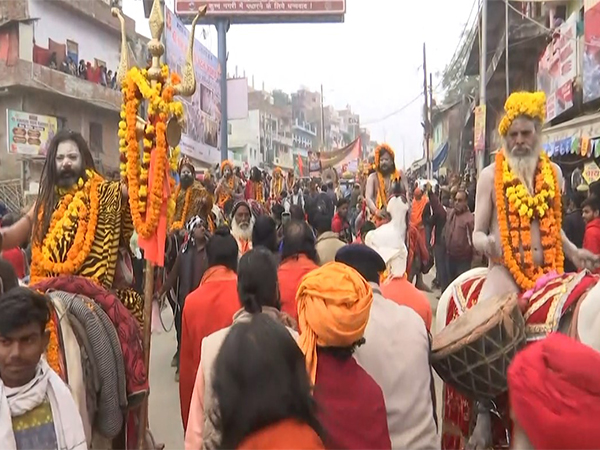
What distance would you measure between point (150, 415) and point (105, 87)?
21481mm

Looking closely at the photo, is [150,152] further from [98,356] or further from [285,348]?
[285,348]

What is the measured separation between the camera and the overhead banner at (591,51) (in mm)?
12289

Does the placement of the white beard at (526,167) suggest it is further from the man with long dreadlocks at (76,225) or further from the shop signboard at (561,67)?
the shop signboard at (561,67)

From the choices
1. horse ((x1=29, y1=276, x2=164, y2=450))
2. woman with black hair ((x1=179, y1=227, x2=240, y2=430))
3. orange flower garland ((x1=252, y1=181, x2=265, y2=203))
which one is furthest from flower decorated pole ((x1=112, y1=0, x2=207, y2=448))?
orange flower garland ((x1=252, y1=181, x2=265, y2=203))

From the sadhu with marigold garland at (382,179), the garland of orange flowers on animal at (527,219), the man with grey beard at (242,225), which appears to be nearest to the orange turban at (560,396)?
the garland of orange flowers on animal at (527,219)

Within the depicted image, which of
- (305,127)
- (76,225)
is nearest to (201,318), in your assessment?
(76,225)

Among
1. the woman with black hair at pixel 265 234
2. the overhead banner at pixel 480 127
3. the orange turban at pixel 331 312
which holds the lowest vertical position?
the orange turban at pixel 331 312

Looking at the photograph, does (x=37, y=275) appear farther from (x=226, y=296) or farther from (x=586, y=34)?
(x=586, y=34)

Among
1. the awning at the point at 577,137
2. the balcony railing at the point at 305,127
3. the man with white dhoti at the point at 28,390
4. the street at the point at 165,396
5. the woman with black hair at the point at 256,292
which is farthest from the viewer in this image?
the balcony railing at the point at 305,127

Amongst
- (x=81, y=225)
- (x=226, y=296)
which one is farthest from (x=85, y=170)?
(x=226, y=296)

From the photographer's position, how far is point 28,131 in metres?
20.7

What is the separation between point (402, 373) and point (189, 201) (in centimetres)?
605

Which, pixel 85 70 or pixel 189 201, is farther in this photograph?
pixel 85 70

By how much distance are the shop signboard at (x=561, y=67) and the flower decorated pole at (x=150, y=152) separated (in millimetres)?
Result: 11734
